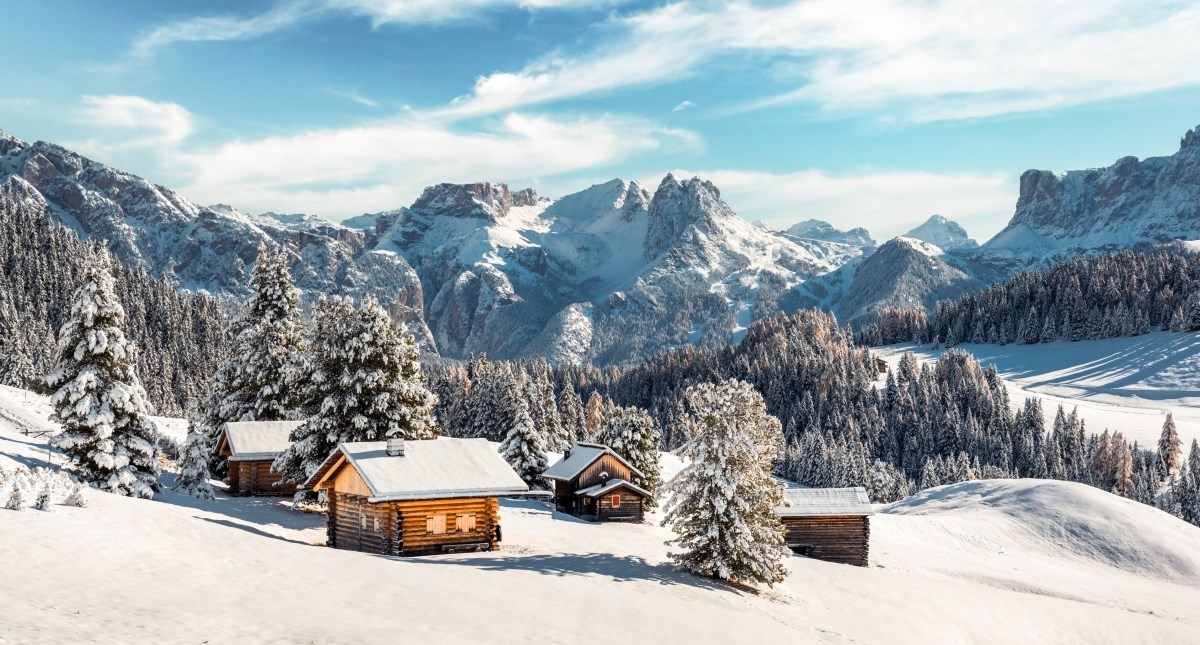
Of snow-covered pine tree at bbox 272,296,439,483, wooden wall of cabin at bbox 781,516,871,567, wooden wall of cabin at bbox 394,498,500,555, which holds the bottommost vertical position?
wooden wall of cabin at bbox 781,516,871,567

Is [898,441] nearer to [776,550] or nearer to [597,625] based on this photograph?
[776,550]

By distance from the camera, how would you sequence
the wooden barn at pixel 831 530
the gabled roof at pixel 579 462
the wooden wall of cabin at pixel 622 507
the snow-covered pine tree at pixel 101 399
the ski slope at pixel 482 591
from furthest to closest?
the gabled roof at pixel 579 462, the wooden wall of cabin at pixel 622 507, the wooden barn at pixel 831 530, the snow-covered pine tree at pixel 101 399, the ski slope at pixel 482 591

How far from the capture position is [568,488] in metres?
65.1

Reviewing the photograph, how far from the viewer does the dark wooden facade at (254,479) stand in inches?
1980

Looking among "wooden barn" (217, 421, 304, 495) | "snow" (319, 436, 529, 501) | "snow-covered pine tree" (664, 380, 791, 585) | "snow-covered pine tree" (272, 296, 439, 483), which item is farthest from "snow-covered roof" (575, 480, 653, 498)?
"snow-covered pine tree" (664, 380, 791, 585)

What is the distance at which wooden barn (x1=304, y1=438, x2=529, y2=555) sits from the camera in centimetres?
3494

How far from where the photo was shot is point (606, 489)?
2454 inches

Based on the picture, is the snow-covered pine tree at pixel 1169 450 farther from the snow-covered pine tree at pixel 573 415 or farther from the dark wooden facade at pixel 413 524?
the dark wooden facade at pixel 413 524

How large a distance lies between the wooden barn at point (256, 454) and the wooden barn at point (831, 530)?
2978 cm

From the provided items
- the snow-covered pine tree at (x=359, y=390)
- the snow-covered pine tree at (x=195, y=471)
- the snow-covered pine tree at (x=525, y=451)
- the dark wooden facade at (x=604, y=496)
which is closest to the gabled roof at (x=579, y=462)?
the dark wooden facade at (x=604, y=496)

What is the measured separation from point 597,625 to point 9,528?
15779mm

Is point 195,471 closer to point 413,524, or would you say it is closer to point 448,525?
point 413,524

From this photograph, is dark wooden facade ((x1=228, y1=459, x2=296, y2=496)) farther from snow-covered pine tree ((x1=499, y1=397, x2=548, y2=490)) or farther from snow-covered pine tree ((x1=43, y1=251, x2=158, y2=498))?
snow-covered pine tree ((x1=499, y1=397, x2=548, y2=490))

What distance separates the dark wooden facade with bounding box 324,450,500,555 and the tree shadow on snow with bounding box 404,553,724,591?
4.34 feet
